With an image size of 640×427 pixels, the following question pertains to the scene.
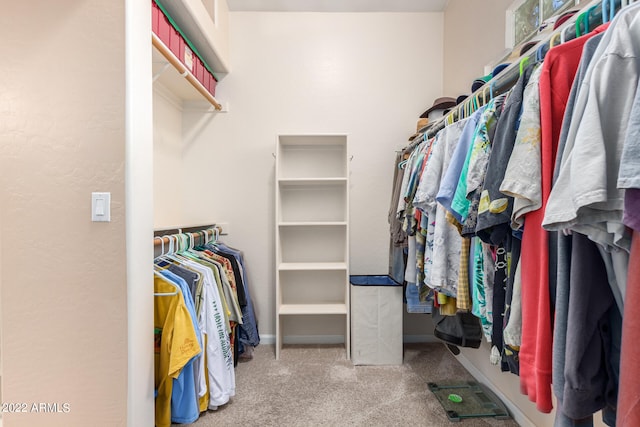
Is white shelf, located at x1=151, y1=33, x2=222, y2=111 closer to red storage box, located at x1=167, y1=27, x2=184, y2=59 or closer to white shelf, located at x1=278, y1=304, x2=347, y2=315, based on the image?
red storage box, located at x1=167, y1=27, x2=184, y2=59

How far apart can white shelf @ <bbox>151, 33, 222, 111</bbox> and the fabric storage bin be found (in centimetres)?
176

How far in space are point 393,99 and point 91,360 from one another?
254cm

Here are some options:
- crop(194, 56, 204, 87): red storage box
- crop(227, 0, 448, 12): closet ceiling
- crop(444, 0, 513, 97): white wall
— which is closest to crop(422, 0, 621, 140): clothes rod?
crop(444, 0, 513, 97): white wall

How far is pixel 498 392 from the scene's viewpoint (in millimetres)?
1675

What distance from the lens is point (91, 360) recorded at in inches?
44.7


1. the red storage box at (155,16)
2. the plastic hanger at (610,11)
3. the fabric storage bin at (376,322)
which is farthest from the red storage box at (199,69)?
the plastic hanger at (610,11)

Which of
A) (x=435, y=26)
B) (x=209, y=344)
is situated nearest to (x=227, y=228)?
(x=209, y=344)

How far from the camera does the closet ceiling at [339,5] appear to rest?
2395mm

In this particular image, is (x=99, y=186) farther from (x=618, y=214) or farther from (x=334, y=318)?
(x=334, y=318)

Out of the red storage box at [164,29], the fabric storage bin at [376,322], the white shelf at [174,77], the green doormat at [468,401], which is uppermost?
the red storage box at [164,29]

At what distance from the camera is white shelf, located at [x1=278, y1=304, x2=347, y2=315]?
2.18m

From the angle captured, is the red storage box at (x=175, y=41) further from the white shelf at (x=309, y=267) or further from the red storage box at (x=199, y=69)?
the white shelf at (x=309, y=267)

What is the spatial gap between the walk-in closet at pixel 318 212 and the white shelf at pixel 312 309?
44mm

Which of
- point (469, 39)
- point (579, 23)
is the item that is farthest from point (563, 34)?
point (469, 39)
